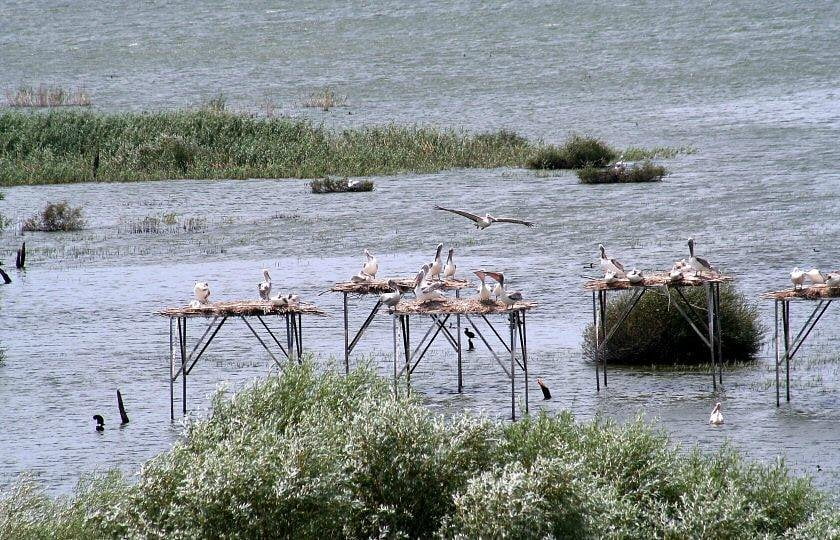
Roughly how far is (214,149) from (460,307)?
3503 centimetres

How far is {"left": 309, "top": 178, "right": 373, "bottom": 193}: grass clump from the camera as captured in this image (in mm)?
46719

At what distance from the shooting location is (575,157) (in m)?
50.8

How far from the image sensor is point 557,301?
3080 centimetres

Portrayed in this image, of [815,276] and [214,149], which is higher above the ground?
[214,149]

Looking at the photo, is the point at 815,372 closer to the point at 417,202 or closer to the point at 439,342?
the point at 439,342

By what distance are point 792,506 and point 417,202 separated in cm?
3016

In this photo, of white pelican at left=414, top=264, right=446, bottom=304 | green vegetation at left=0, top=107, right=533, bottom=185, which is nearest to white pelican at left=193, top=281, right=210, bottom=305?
white pelican at left=414, top=264, right=446, bottom=304

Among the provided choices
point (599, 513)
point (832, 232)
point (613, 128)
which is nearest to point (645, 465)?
point (599, 513)

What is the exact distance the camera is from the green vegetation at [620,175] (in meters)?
46.9

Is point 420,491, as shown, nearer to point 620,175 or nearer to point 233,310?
point 233,310

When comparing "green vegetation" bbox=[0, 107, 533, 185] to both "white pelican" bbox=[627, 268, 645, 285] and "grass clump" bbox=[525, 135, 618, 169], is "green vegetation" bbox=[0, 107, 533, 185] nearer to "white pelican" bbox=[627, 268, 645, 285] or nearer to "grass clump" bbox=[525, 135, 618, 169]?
"grass clump" bbox=[525, 135, 618, 169]

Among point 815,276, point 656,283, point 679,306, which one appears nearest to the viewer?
point 815,276

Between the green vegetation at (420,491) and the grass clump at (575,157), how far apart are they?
118 feet

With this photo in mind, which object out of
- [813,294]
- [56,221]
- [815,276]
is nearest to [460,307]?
[813,294]
